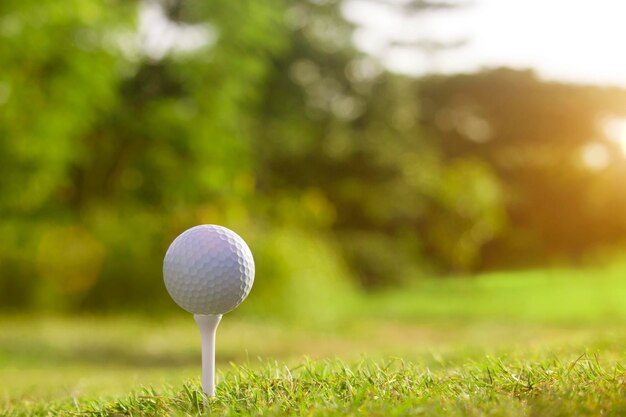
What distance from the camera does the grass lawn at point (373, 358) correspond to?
8.32 feet

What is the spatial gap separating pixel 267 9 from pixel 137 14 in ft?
8.47

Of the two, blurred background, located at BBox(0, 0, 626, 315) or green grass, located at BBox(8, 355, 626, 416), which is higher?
blurred background, located at BBox(0, 0, 626, 315)

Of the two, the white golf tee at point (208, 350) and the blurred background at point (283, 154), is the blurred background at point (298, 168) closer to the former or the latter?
the blurred background at point (283, 154)

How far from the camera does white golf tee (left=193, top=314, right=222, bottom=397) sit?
2703mm

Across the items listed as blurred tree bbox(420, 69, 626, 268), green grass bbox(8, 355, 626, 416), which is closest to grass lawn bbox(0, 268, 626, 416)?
green grass bbox(8, 355, 626, 416)

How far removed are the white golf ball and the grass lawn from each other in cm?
33

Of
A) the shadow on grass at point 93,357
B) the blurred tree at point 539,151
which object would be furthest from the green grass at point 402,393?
the blurred tree at point 539,151

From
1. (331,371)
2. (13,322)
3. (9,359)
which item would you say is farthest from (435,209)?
(331,371)

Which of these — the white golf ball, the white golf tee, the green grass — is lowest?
the green grass

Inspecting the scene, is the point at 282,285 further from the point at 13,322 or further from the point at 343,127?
the point at 343,127

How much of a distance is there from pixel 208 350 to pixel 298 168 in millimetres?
18490

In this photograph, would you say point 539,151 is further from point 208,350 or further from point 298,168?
point 208,350

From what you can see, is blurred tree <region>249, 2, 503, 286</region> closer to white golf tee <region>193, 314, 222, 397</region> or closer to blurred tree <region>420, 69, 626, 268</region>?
blurred tree <region>420, 69, 626, 268</region>

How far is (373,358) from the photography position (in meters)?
4.46
